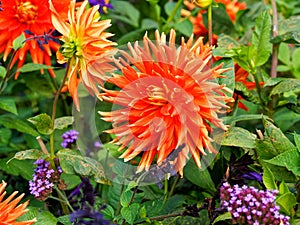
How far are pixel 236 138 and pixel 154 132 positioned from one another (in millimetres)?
139

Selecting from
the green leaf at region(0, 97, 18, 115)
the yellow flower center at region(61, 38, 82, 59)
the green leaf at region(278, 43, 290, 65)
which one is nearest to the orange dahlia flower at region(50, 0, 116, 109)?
the yellow flower center at region(61, 38, 82, 59)

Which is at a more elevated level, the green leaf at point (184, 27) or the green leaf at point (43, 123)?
the green leaf at point (184, 27)

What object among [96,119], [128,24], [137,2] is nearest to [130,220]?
[96,119]

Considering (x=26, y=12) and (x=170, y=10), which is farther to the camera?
(x=170, y=10)

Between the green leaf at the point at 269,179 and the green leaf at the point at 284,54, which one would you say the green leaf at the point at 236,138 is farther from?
the green leaf at the point at 284,54

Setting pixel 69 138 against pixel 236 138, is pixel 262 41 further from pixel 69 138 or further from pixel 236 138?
pixel 69 138

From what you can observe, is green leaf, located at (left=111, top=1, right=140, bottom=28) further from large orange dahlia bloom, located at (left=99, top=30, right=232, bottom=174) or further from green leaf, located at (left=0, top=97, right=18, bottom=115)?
large orange dahlia bloom, located at (left=99, top=30, right=232, bottom=174)

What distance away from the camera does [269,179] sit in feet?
2.60

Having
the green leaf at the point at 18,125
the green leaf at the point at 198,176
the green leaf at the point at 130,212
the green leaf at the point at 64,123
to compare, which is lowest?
the green leaf at the point at 198,176

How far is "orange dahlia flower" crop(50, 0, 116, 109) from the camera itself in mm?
820

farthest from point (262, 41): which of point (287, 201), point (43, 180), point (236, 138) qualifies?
point (43, 180)

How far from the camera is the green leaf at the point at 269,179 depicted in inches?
30.9

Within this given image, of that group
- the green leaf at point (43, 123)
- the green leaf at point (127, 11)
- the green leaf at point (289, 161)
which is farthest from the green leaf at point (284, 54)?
the green leaf at point (43, 123)

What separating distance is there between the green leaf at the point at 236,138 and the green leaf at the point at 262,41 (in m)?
0.17
